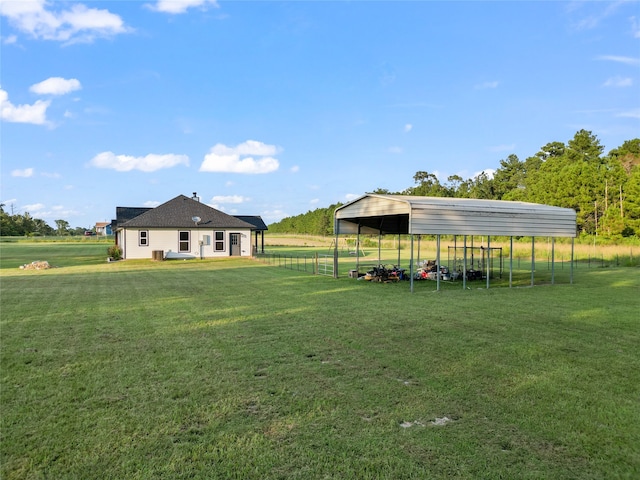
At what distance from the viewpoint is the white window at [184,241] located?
93.1ft

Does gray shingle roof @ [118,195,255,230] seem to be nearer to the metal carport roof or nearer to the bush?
the bush

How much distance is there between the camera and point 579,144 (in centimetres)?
5094

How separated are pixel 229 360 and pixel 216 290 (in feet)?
24.5

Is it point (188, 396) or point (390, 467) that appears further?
point (188, 396)

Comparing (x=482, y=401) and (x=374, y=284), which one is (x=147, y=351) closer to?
(x=482, y=401)

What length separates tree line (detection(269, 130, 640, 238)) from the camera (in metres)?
37.0

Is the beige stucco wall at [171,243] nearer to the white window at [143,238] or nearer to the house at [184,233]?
the house at [184,233]

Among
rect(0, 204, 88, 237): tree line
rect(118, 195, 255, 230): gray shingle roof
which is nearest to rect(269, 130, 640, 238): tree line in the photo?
rect(118, 195, 255, 230): gray shingle roof

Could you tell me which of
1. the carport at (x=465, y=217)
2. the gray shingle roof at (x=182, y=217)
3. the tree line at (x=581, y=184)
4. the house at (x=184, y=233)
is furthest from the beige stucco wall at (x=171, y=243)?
the tree line at (x=581, y=184)

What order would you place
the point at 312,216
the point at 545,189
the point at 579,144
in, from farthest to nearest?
1. the point at 312,216
2. the point at 579,144
3. the point at 545,189

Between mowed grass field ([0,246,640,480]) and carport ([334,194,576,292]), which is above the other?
carport ([334,194,576,292])

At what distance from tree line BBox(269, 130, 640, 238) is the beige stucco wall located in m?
29.7

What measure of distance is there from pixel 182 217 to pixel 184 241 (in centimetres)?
167


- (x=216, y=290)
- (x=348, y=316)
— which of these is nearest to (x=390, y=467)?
(x=348, y=316)
